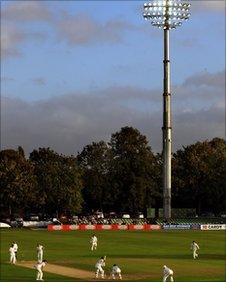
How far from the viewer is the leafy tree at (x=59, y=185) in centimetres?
13725

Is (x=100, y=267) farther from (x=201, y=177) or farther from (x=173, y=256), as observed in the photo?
(x=201, y=177)

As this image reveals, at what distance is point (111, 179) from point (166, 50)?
144 ft

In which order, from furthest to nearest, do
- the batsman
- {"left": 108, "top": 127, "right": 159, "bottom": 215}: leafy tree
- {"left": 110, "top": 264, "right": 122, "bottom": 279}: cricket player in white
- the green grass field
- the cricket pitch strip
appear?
{"left": 108, "top": 127, "right": 159, "bottom": 215}: leafy tree, the green grass field, the cricket pitch strip, the batsman, {"left": 110, "top": 264, "right": 122, "bottom": 279}: cricket player in white

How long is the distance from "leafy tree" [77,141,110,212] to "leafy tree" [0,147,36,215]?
1893 cm

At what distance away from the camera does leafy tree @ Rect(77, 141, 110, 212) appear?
152125 mm

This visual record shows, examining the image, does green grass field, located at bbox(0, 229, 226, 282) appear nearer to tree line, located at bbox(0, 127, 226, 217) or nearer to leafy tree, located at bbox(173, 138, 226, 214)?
tree line, located at bbox(0, 127, 226, 217)

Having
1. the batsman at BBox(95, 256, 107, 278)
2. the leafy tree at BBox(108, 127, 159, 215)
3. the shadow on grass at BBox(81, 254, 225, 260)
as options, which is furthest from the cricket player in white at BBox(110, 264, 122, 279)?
the leafy tree at BBox(108, 127, 159, 215)

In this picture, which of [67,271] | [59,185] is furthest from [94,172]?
[67,271]

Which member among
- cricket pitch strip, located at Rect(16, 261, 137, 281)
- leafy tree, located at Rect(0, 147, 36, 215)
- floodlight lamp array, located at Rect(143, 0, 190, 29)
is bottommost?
cricket pitch strip, located at Rect(16, 261, 137, 281)

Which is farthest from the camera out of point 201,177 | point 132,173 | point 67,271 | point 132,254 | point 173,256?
point 201,177

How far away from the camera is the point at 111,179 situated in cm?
15075

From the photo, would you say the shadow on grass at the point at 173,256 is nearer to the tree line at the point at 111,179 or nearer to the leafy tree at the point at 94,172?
the tree line at the point at 111,179

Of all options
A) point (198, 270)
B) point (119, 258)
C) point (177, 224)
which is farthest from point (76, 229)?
point (198, 270)

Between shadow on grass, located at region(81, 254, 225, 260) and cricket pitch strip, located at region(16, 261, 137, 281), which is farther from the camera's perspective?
shadow on grass, located at region(81, 254, 225, 260)
